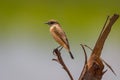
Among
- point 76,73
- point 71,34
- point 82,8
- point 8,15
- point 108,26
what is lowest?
point 76,73

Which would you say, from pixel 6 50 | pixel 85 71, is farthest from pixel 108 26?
pixel 6 50

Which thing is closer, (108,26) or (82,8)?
(108,26)

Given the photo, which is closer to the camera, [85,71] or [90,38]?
[85,71]

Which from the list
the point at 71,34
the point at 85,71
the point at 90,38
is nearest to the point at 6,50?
the point at 71,34

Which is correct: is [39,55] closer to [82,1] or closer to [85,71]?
[82,1]

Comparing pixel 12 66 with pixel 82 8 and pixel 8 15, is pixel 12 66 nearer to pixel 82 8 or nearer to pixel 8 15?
pixel 8 15

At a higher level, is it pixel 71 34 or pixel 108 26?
pixel 71 34
